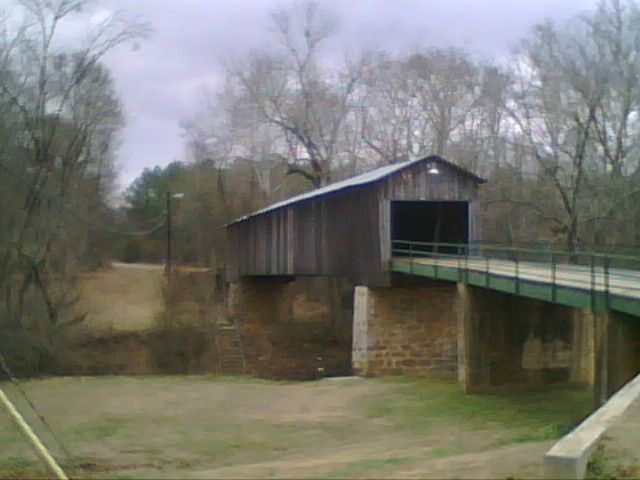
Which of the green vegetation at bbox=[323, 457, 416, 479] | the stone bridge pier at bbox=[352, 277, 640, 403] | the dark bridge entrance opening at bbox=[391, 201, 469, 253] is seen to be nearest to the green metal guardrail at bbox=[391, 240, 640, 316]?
the stone bridge pier at bbox=[352, 277, 640, 403]

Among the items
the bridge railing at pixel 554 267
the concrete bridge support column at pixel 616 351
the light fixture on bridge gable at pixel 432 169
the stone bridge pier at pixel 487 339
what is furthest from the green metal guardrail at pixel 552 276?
the light fixture on bridge gable at pixel 432 169

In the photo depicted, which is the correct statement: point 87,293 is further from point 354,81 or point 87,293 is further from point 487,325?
point 487,325

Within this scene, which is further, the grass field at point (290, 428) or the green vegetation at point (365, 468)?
the grass field at point (290, 428)

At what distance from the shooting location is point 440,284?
94.2 feet

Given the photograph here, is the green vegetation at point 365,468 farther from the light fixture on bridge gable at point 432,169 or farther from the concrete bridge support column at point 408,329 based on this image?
the concrete bridge support column at point 408,329

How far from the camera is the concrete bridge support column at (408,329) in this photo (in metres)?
28.4

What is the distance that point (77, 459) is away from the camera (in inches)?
469

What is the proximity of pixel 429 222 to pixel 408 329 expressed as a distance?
15.2ft

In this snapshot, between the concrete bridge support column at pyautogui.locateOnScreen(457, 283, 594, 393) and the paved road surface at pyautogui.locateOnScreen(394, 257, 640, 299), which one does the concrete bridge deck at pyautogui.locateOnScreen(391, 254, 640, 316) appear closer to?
the paved road surface at pyautogui.locateOnScreen(394, 257, 640, 299)

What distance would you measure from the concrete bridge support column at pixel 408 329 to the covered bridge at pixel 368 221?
84 centimetres

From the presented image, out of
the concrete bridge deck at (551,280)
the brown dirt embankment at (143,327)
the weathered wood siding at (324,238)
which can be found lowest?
the brown dirt embankment at (143,327)

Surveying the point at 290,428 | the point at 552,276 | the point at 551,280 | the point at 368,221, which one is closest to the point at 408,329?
the point at 368,221

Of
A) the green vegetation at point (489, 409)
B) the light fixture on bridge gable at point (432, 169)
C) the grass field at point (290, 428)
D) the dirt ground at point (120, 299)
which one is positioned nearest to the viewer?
the grass field at point (290, 428)

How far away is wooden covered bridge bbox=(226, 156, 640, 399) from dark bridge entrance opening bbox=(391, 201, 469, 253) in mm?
43
